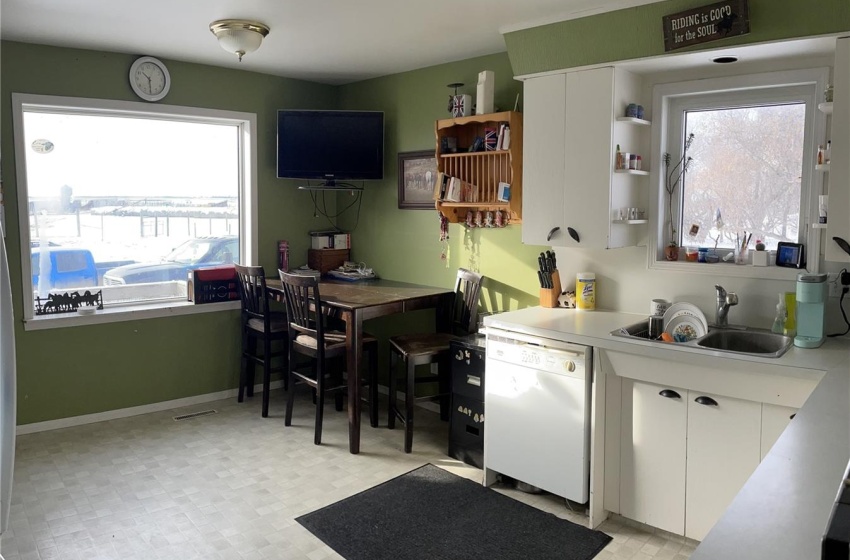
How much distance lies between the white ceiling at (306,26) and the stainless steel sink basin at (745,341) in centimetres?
148

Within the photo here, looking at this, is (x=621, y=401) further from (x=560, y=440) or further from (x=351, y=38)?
(x=351, y=38)

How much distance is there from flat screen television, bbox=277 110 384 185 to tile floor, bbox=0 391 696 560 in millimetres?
1694

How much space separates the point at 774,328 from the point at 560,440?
1051 mm

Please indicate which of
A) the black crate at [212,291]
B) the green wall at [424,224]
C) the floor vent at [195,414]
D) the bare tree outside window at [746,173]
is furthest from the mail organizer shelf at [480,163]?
the floor vent at [195,414]

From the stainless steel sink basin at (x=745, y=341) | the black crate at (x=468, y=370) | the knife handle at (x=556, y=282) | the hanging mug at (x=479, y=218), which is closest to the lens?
the stainless steel sink basin at (x=745, y=341)

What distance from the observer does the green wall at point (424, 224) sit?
3984 mm

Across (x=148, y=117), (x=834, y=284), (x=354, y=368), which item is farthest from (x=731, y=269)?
(x=148, y=117)

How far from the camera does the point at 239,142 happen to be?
15.9 ft

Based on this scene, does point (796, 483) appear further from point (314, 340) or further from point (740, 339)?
point (314, 340)

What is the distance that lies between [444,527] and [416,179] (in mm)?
2452

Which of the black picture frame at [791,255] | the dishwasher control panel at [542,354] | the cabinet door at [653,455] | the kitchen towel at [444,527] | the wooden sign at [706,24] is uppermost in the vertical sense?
the wooden sign at [706,24]

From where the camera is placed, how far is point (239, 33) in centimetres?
340

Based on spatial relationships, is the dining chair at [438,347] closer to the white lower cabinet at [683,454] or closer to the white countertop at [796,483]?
the white lower cabinet at [683,454]

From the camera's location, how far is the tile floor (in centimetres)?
277
